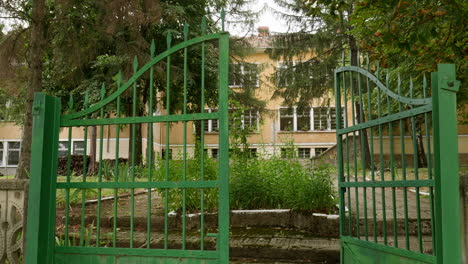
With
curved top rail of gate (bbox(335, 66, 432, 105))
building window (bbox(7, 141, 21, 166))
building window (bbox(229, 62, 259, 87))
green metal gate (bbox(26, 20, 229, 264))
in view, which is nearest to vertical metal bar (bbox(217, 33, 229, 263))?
green metal gate (bbox(26, 20, 229, 264))

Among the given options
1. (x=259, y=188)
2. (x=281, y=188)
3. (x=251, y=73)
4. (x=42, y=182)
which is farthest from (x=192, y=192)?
(x=251, y=73)

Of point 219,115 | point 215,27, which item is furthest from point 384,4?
point 215,27

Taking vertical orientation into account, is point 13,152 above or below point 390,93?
above

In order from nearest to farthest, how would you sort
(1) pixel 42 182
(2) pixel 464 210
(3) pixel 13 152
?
1. (1) pixel 42 182
2. (2) pixel 464 210
3. (3) pixel 13 152

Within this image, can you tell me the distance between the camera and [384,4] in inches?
190

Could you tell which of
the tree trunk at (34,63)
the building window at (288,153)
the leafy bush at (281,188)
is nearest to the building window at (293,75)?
the building window at (288,153)

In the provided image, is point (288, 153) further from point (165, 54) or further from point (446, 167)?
point (446, 167)

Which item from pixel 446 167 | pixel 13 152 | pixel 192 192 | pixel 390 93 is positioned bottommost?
pixel 192 192

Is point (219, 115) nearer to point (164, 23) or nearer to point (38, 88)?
point (38, 88)

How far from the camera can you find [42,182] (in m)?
3.03

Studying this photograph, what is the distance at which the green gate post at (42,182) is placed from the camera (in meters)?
2.97

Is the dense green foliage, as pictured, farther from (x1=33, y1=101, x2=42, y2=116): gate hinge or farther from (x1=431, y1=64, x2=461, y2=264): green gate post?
(x1=431, y1=64, x2=461, y2=264): green gate post

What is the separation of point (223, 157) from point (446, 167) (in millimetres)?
1349

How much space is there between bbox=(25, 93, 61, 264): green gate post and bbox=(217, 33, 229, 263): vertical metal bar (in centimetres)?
133
